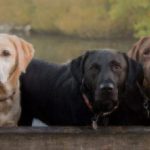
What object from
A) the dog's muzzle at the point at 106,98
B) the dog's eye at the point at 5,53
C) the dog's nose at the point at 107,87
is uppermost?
the dog's eye at the point at 5,53

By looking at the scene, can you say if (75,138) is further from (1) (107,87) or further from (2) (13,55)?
(2) (13,55)

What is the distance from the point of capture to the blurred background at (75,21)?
37500mm

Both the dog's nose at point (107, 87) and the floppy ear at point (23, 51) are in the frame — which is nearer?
the dog's nose at point (107, 87)

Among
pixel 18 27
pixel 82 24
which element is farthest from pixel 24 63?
pixel 18 27

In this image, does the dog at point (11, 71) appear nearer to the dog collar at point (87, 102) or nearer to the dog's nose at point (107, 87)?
the dog collar at point (87, 102)

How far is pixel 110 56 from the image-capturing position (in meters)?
3.42

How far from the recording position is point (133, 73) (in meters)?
3.40

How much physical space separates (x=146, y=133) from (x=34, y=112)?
1081mm

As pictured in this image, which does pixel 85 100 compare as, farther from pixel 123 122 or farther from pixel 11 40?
pixel 11 40

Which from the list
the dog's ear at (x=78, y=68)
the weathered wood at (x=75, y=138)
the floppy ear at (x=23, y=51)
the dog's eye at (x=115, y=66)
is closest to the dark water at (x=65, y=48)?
the floppy ear at (x=23, y=51)

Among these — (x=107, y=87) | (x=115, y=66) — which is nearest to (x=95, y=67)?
(x=115, y=66)

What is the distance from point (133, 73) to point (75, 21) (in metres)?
40.9

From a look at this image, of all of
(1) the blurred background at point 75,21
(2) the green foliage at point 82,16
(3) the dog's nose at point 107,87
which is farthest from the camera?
(2) the green foliage at point 82,16

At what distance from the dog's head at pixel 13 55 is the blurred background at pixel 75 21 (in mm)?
29735
